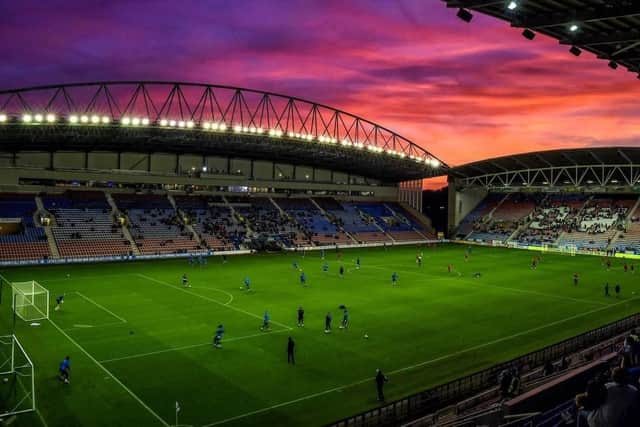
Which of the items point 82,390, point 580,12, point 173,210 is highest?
point 580,12

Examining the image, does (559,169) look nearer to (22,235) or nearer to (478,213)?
(478,213)

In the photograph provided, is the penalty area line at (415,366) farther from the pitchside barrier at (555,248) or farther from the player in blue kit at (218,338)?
the pitchside barrier at (555,248)

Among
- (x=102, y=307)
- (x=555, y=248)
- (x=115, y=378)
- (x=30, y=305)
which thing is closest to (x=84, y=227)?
(x=102, y=307)

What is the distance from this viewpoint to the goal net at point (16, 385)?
1736 centimetres

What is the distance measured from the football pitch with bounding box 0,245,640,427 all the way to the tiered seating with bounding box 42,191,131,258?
6.91 metres

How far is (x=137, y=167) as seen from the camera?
74.6m

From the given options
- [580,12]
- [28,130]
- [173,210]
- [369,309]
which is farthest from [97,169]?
[580,12]

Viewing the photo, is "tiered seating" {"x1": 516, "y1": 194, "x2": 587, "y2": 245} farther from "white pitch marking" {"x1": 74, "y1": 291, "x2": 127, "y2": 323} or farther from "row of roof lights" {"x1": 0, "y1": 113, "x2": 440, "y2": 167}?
"white pitch marking" {"x1": 74, "y1": 291, "x2": 127, "y2": 323}

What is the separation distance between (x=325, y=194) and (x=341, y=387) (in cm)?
7500

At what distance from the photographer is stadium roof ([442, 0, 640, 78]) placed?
1307cm

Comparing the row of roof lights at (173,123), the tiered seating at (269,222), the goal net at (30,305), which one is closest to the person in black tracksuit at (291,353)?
the goal net at (30,305)

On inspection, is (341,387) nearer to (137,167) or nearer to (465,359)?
(465,359)

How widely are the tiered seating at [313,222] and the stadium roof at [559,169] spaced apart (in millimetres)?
24181

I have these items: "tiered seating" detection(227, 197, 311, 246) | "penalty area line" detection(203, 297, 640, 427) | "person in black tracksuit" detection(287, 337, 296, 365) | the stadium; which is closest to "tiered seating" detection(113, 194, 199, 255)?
the stadium
